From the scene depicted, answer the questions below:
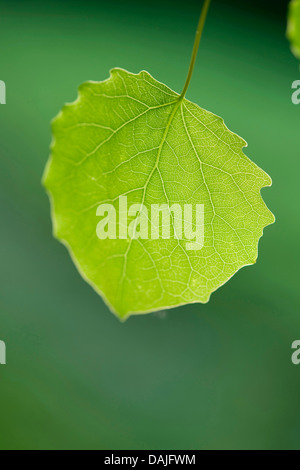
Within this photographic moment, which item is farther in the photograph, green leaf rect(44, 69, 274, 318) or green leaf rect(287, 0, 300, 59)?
green leaf rect(44, 69, 274, 318)

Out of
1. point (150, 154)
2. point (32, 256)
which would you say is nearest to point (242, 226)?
point (150, 154)

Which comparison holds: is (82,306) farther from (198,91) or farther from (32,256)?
(198,91)

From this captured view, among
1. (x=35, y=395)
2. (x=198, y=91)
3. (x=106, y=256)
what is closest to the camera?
(x=106, y=256)

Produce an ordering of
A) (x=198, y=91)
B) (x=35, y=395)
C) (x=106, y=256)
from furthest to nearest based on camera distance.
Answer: (x=35, y=395), (x=198, y=91), (x=106, y=256)

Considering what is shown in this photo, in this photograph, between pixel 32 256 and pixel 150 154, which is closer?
pixel 150 154

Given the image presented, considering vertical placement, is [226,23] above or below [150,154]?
above

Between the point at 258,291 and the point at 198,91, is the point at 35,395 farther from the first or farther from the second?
the point at 198,91

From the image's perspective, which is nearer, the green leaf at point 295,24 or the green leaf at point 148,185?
the green leaf at point 295,24

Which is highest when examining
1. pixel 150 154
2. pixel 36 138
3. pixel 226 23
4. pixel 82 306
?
pixel 226 23
